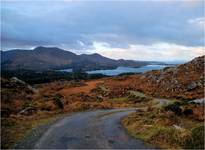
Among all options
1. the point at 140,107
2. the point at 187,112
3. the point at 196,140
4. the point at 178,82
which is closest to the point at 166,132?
the point at 196,140

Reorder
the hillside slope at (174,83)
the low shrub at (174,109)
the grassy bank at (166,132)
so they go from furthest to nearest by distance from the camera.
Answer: the hillside slope at (174,83) → the low shrub at (174,109) → the grassy bank at (166,132)

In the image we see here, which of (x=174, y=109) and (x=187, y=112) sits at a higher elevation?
(x=174, y=109)

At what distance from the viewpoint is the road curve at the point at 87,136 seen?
21.6 metres

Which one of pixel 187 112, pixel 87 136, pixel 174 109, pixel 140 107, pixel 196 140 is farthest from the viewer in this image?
pixel 140 107

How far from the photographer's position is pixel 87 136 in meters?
24.8

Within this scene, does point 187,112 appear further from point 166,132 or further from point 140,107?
point 140,107

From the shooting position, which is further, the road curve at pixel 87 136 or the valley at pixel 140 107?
the valley at pixel 140 107

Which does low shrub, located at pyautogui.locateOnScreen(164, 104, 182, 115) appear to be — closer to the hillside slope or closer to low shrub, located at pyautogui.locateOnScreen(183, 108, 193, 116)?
low shrub, located at pyautogui.locateOnScreen(183, 108, 193, 116)

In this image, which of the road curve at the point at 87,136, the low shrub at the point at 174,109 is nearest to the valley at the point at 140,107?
the low shrub at the point at 174,109

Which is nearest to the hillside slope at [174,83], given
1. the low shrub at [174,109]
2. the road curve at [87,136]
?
the low shrub at [174,109]

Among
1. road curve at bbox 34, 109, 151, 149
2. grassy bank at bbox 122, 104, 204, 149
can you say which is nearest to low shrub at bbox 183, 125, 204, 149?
grassy bank at bbox 122, 104, 204, 149

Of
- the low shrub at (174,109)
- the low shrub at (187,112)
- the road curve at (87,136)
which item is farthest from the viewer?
the low shrub at (174,109)

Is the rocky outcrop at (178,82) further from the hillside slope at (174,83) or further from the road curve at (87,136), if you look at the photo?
the road curve at (87,136)

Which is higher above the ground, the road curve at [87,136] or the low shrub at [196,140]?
the low shrub at [196,140]
